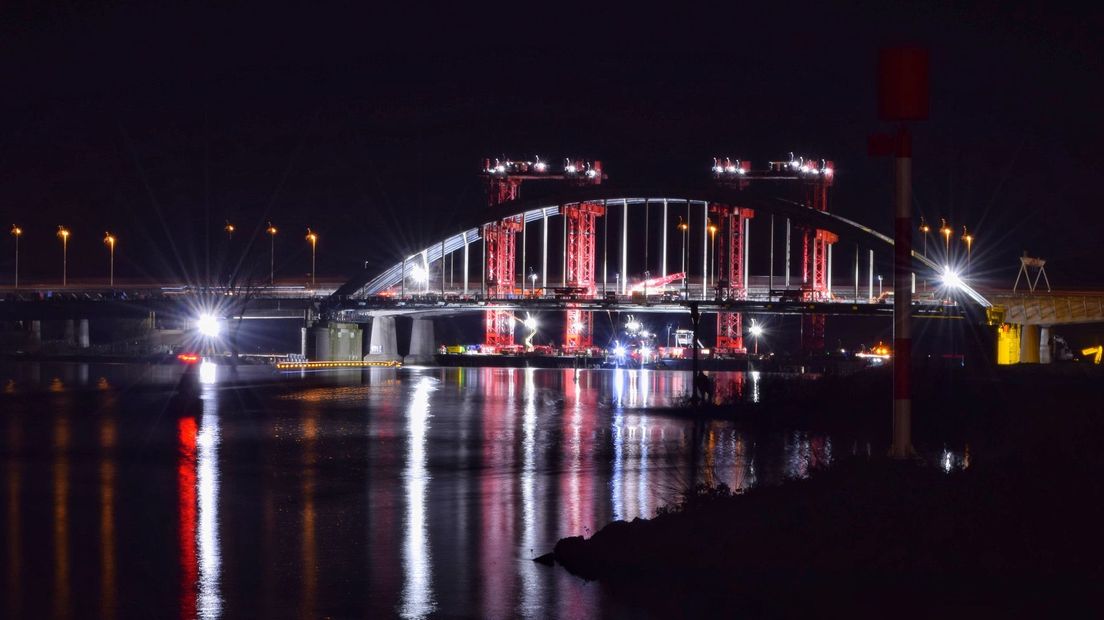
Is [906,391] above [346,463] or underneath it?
above

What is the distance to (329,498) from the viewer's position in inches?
893

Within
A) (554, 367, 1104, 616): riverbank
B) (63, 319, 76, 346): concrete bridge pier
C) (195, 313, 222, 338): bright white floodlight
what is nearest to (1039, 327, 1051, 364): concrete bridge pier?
(554, 367, 1104, 616): riverbank

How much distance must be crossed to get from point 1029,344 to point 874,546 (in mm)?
66596

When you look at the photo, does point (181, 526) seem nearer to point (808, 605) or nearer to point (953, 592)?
point (808, 605)

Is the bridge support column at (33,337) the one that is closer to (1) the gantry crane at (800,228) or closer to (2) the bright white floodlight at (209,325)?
(2) the bright white floodlight at (209,325)

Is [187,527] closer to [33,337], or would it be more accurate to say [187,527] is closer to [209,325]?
[209,325]

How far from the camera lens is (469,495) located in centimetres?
2320

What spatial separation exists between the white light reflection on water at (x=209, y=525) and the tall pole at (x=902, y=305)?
1039cm

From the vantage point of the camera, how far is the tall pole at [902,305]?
20.6m

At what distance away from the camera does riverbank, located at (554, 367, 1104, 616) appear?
47.2 feet

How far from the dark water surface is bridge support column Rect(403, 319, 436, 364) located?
6985 cm

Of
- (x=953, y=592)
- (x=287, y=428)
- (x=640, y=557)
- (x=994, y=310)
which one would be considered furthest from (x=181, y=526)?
(x=994, y=310)

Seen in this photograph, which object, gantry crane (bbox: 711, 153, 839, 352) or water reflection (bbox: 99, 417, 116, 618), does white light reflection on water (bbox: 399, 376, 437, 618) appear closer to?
water reflection (bbox: 99, 417, 116, 618)

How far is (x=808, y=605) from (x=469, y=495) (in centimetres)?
1005
